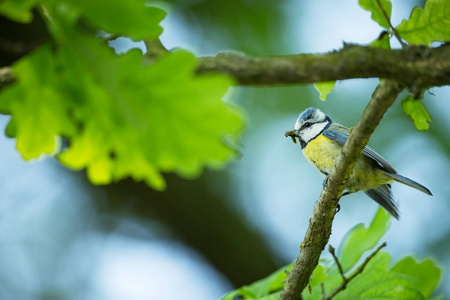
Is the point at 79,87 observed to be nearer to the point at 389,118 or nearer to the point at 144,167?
the point at 144,167

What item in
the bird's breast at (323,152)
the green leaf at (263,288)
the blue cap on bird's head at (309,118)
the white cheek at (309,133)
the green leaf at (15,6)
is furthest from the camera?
the blue cap on bird's head at (309,118)

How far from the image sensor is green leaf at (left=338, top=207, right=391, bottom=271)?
1846mm

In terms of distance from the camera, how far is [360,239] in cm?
190

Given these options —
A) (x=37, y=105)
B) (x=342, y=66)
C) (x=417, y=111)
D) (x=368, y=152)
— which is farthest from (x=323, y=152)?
(x=37, y=105)

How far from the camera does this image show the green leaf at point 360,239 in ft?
6.06

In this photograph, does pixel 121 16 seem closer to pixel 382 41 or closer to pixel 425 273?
pixel 382 41

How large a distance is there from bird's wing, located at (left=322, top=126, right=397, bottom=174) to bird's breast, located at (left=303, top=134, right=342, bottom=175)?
3cm

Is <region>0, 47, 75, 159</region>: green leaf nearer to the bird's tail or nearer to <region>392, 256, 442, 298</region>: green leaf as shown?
<region>392, 256, 442, 298</region>: green leaf

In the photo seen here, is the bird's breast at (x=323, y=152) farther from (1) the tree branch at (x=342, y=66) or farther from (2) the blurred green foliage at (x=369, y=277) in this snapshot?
(1) the tree branch at (x=342, y=66)

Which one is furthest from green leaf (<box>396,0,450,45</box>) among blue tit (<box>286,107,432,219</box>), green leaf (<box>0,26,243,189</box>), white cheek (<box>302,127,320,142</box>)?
white cheek (<box>302,127,320,142</box>)

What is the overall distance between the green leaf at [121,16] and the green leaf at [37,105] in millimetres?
105

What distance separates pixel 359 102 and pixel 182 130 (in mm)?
5044

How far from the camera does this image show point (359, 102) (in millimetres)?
5641

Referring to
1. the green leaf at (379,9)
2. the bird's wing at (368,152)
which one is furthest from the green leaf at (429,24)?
the bird's wing at (368,152)
